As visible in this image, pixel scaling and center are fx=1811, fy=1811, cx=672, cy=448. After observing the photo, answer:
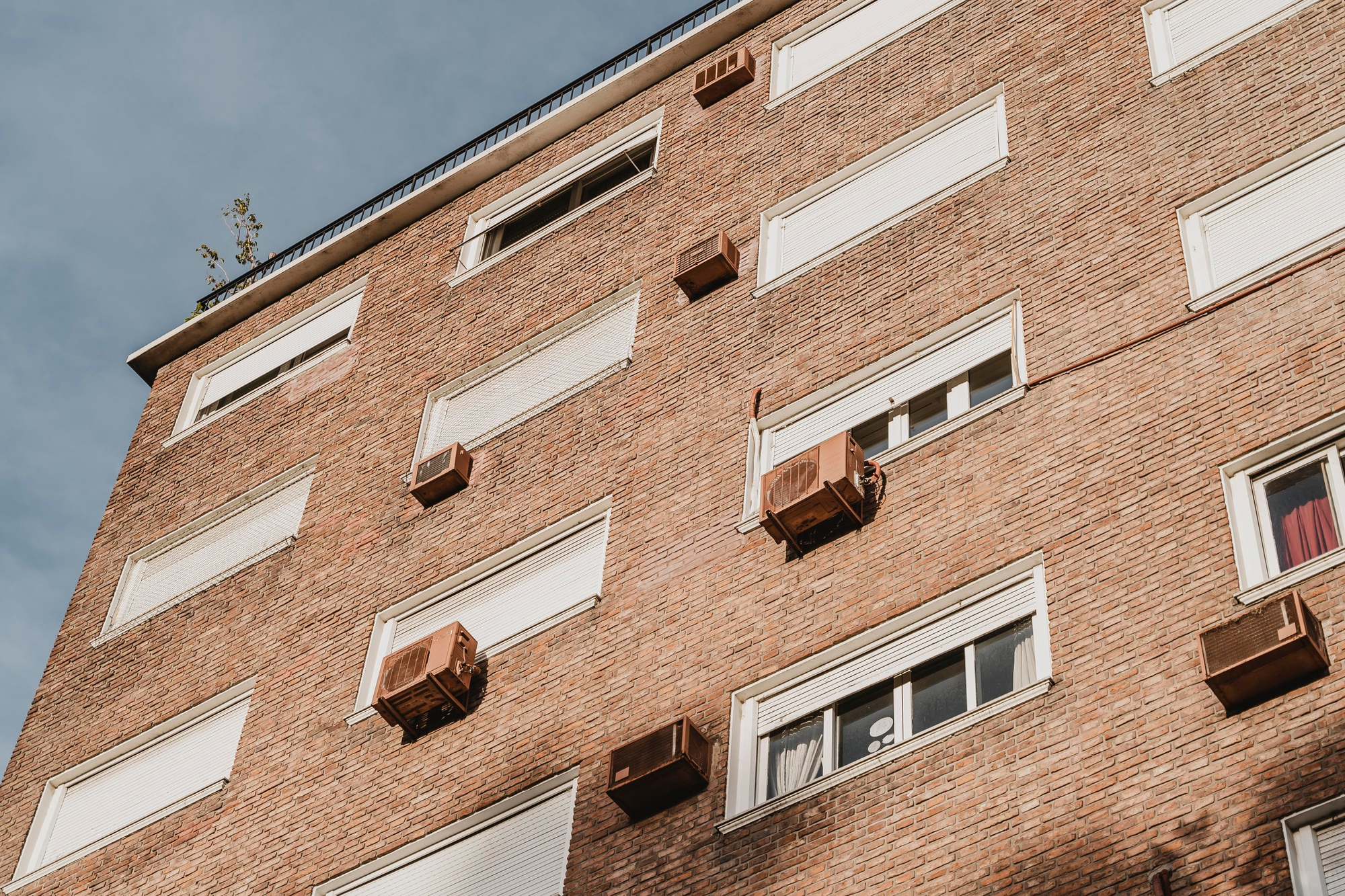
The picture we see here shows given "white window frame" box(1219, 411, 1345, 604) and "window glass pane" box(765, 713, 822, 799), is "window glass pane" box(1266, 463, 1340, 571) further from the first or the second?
"window glass pane" box(765, 713, 822, 799)

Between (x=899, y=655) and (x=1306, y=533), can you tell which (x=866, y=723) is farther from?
(x=1306, y=533)

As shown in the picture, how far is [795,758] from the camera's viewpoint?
1484 centimetres

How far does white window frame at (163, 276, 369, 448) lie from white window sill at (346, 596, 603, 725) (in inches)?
288

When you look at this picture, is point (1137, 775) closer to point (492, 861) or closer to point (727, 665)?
point (727, 665)

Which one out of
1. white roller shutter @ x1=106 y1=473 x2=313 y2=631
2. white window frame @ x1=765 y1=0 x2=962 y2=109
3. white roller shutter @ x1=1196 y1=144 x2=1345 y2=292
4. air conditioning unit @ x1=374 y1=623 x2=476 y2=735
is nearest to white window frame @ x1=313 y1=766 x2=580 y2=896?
air conditioning unit @ x1=374 y1=623 x2=476 y2=735

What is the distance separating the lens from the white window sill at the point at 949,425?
16.0 m

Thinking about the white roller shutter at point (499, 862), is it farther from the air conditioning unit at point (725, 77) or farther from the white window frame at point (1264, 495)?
the air conditioning unit at point (725, 77)

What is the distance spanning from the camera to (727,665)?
15648mm

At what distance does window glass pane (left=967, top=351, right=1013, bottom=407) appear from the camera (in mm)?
16531

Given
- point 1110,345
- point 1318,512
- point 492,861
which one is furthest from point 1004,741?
point 492,861

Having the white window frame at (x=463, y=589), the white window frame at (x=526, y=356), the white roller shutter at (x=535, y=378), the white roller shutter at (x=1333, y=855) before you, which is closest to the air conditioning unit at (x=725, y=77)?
the white window frame at (x=526, y=356)

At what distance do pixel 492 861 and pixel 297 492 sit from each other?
7594mm

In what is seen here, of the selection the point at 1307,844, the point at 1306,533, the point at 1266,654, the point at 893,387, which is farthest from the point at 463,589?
the point at 1307,844

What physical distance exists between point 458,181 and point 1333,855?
56.3 ft
